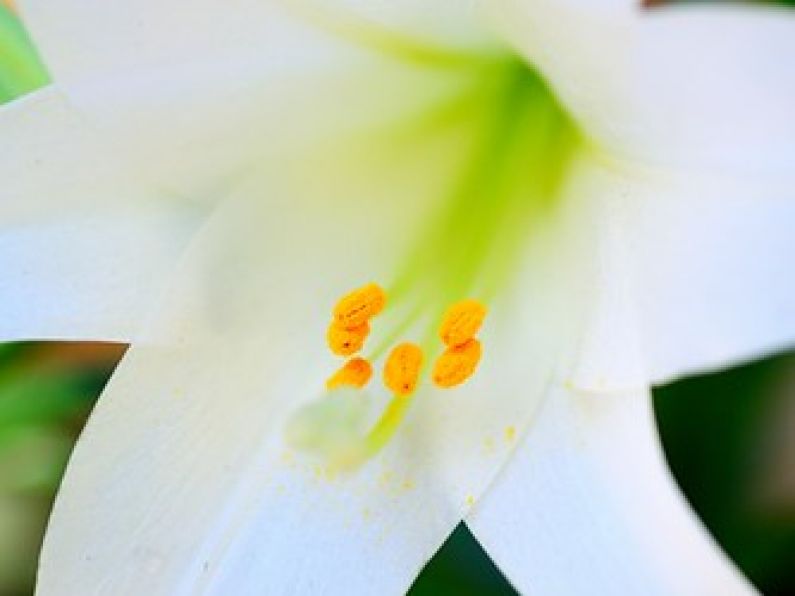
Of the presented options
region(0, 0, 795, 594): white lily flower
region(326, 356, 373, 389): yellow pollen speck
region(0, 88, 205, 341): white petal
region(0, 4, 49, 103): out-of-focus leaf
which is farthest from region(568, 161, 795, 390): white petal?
region(0, 4, 49, 103): out-of-focus leaf

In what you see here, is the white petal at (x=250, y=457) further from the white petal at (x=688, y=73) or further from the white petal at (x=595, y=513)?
the white petal at (x=688, y=73)

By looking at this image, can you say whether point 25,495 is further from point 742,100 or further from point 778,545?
point 742,100

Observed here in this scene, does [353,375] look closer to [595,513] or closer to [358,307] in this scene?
[358,307]

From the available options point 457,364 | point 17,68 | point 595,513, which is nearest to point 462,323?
point 457,364

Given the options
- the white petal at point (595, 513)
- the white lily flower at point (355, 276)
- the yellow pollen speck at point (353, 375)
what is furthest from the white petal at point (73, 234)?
the white petal at point (595, 513)

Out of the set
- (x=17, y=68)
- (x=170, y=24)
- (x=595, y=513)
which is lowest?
(x=595, y=513)
